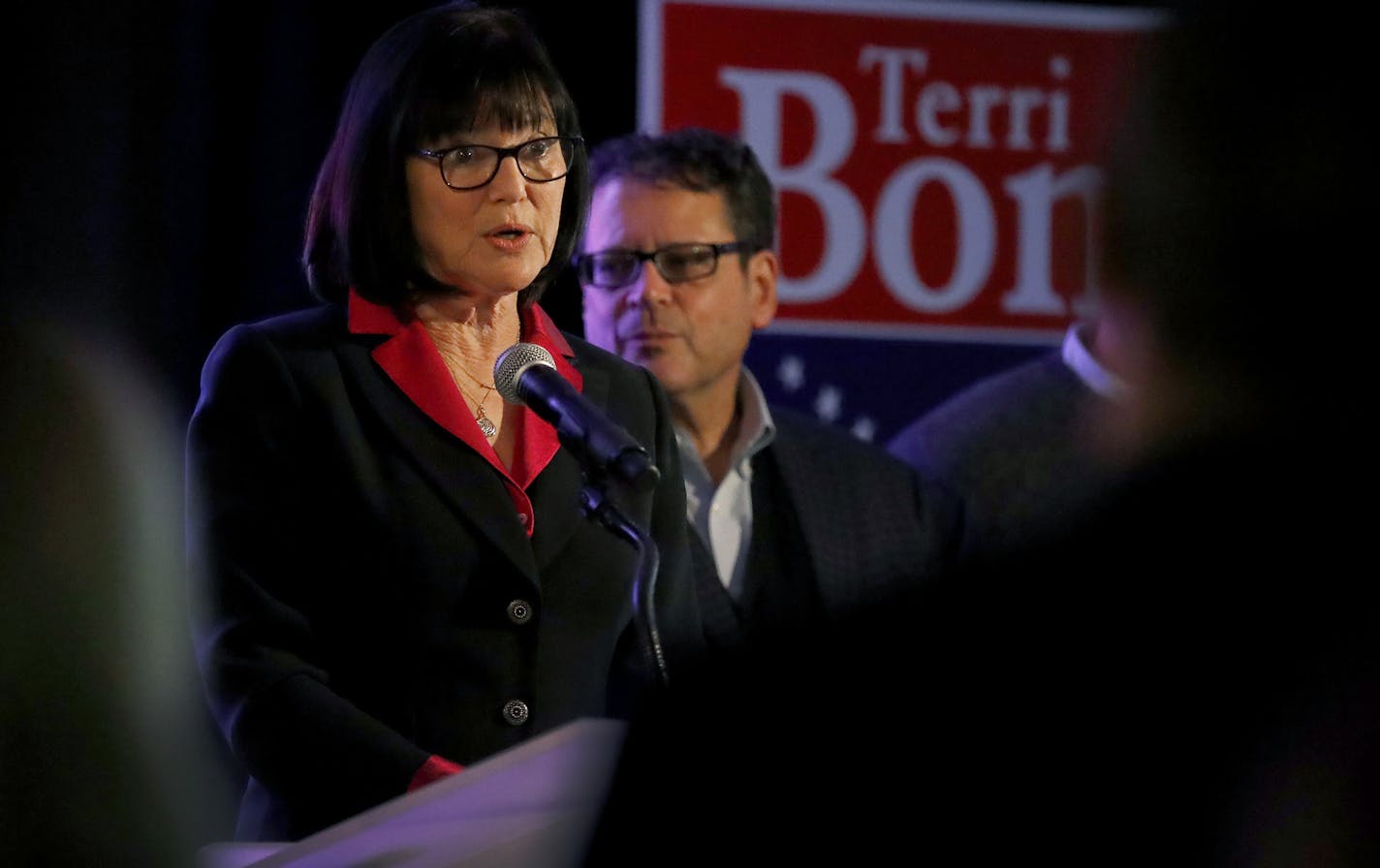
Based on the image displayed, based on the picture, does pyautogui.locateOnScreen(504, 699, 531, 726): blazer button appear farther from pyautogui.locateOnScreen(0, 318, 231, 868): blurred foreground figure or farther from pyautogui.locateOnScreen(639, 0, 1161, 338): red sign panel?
pyautogui.locateOnScreen(639, 0, 1161, 338): red sign panel

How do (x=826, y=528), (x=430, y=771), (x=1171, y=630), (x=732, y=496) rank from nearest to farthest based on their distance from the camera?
(x=1171, y=630)
(x=430, y=771)
(x=826, y=528)
(x=732, y=496)

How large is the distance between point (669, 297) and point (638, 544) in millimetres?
1323

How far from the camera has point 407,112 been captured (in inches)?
58.2

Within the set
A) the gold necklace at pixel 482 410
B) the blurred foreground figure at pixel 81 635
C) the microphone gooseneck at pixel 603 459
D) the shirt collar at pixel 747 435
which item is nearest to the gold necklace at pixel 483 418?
the gold necklace at pixel 482 410

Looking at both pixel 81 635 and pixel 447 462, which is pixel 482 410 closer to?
pixel 447 462

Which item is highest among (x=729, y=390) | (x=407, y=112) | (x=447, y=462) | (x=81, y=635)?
(x=407, y=112)

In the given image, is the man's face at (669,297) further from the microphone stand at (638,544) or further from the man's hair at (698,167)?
the microphone stand at (638,544)

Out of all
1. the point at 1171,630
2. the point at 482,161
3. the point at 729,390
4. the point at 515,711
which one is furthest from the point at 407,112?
the point at 729,390

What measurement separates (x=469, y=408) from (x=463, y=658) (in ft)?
0.71

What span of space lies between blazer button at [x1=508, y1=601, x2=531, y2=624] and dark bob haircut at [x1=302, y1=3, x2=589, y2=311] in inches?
11.0

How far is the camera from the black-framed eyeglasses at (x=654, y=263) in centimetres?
261

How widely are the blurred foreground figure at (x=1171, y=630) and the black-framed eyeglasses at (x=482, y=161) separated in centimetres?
91

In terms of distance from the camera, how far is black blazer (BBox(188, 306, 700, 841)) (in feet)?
4.67

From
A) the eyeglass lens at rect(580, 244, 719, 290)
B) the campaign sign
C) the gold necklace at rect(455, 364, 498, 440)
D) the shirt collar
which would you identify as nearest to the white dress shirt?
the shirt collar
